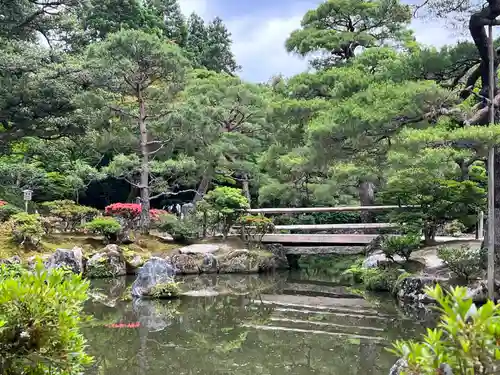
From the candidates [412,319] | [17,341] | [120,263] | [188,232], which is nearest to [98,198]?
[188,232]

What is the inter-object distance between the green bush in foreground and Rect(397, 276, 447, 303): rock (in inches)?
250

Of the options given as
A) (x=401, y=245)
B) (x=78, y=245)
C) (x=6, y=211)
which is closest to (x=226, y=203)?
(x=78, y=245)

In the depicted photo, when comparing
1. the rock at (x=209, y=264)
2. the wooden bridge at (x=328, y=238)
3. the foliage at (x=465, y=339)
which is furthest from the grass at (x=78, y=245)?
the foliage at (x=465, y=339)

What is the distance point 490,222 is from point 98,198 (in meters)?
16.3

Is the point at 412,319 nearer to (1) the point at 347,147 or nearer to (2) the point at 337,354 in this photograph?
(2) the point at 337,354

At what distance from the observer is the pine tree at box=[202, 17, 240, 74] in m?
27.1

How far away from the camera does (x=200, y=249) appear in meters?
12.0

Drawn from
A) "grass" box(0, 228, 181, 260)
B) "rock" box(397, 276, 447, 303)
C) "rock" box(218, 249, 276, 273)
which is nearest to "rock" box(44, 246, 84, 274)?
"grass" box(0, 228, 181, 260)

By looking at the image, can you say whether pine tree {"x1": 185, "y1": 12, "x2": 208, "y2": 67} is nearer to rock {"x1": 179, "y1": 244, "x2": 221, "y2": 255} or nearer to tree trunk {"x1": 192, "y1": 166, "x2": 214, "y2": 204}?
tree trunk {"x1": 192, "y1": 166, "x2": 214, "y2": 204}

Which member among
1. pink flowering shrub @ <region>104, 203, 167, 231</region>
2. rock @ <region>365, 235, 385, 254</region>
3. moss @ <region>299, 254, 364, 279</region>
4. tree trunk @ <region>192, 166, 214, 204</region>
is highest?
tree trunk @ <region>192, 166, 214, 204</region>

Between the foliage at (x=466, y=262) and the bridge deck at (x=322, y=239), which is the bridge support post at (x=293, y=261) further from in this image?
the foliage at (x=466, y=262)

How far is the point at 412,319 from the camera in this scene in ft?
21.7

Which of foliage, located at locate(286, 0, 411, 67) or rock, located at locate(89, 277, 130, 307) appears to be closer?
rock, located at locate(89, 277, 130, 307)

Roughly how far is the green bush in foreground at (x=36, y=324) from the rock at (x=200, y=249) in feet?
31.3
